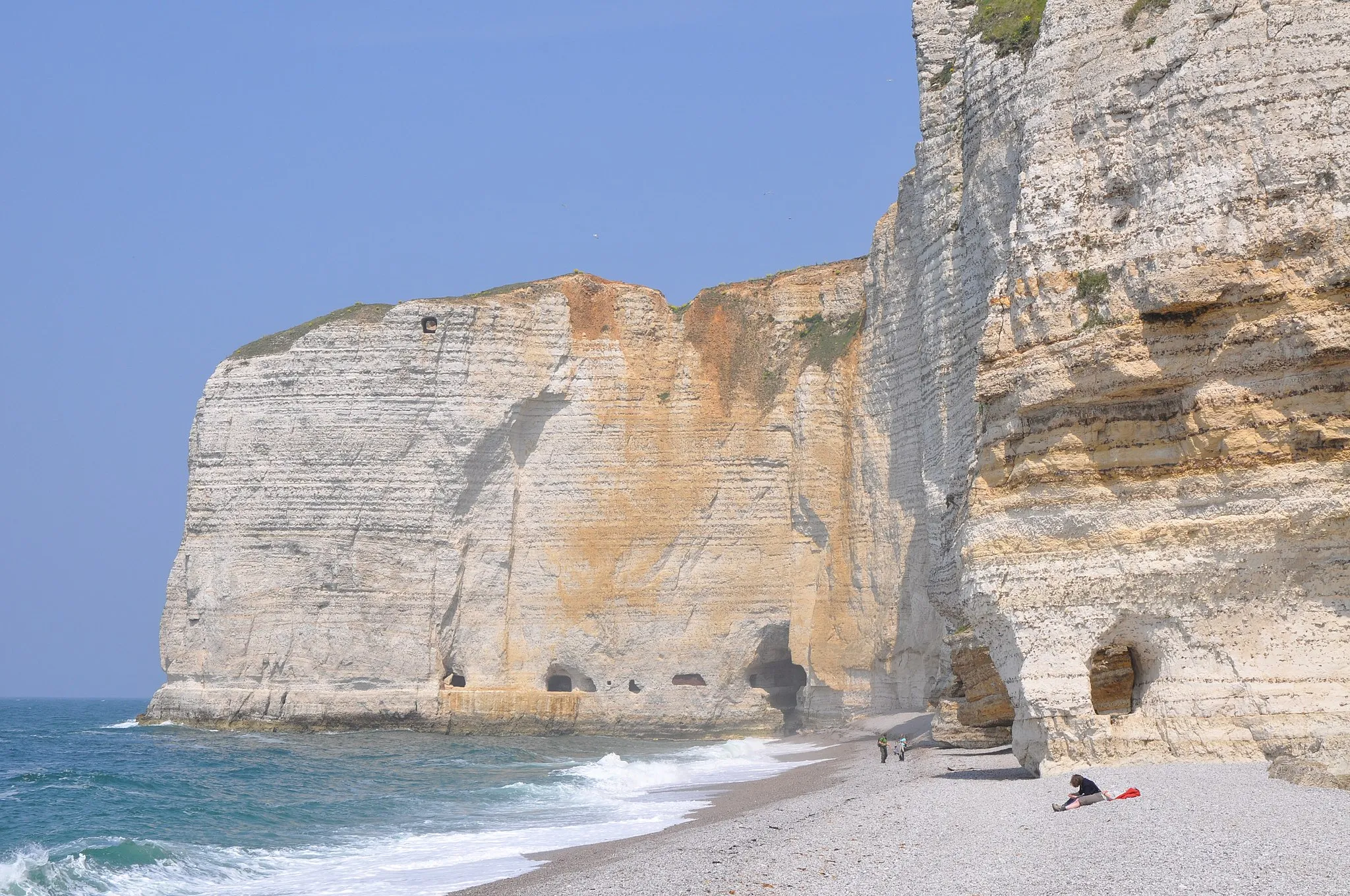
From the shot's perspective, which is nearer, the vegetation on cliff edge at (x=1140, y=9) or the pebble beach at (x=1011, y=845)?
the pebble beach at (x=1011, y=845)

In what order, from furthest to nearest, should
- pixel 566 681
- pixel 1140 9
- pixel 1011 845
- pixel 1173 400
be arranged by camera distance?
pixel 566 681 → pixel 1140 9 → pixel 1173 400 → pixel 1011 845

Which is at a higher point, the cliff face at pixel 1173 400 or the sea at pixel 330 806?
the cliff face at pixel 1173 400

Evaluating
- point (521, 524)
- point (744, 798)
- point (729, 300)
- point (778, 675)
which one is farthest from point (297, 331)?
point (744, 798)

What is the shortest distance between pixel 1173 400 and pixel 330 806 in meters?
12.3

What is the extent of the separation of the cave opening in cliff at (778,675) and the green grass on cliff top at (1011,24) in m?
17.7

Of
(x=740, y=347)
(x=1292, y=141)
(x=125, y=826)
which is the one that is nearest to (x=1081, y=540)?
(x=1292, y=141)

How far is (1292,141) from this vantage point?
9.45m

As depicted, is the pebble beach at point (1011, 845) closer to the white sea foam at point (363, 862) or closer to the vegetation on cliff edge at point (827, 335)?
the white sea foam at point (363, 862)

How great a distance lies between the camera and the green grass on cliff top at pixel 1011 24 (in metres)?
14.8

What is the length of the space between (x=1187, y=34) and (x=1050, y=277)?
2.46 metres

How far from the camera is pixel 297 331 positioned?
1257 inches

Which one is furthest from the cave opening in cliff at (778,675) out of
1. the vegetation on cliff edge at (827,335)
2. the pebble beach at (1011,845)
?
the pebble beach at (1011,845)

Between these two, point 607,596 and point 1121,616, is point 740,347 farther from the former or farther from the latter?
point 1121,616

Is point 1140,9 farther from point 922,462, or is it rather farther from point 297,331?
point 297,331
